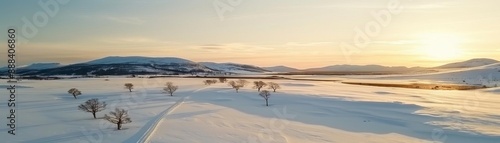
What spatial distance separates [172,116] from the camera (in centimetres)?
2759

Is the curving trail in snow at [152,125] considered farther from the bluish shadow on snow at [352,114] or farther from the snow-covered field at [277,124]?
the bluish shadow on snow at [352,114]

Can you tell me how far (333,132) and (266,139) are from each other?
5.60 meters

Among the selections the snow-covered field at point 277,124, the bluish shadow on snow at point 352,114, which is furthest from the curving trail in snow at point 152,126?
the bluish shadow on snow at point 352,114

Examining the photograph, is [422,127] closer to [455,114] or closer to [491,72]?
[455,114]

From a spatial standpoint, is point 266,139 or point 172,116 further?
point 172,116

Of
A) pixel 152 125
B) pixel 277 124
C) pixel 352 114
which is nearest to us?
pixel 152 125

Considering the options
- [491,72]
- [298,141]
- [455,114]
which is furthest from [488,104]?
[491,72]

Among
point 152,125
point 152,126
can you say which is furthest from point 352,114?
point 152,126

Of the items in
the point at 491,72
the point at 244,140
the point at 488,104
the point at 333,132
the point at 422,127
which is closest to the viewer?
the point at 244,140

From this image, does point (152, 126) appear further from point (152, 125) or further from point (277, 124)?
point (277, 124)

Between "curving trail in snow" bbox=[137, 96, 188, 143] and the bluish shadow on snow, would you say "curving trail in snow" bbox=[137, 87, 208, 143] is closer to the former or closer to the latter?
"curving trail in snow" bbox=[137, 96, 188, 143]

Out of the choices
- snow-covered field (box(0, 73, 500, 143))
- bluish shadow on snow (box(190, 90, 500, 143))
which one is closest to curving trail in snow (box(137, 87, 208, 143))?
snow-covered field (box(0, 73, 500, 143))

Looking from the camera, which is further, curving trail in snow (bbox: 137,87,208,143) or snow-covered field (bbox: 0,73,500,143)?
snow-covered field (bbox: 0,73,500,143)

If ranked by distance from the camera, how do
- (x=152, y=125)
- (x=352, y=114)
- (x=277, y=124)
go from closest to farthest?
(x=152, y=125), (x=277, y=124), (x=352, y=114)
